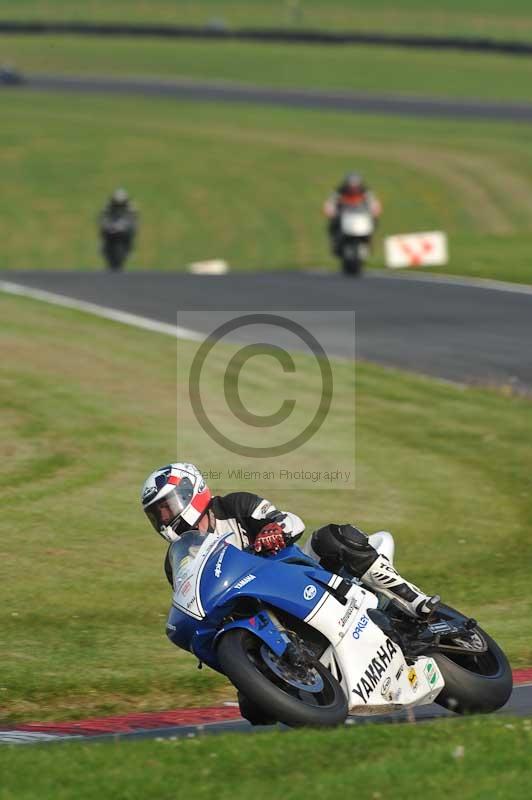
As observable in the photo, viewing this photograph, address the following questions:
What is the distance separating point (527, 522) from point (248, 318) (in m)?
11.7

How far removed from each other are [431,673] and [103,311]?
19242 mm

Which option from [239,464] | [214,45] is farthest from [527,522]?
[214,45]

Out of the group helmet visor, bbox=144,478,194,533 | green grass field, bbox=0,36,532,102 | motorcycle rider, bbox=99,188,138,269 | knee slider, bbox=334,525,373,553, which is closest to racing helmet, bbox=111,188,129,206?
motorcycle rider, bbox=99,188,138,269

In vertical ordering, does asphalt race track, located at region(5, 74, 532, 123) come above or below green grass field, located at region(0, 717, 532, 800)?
above

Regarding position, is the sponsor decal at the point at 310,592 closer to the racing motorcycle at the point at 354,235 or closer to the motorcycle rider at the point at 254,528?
the motorcycle rider at the point at 254,528

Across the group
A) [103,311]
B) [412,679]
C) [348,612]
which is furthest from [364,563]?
[103,311]

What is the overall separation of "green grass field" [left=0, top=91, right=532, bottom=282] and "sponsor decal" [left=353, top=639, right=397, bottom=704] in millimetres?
24486

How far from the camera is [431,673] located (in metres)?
8.21

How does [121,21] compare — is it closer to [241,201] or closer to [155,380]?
[241,201]

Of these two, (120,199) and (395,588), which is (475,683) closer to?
(395,588)

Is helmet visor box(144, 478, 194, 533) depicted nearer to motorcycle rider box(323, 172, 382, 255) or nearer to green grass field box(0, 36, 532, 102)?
motorcycle rider box(323, 172, 382, 255)

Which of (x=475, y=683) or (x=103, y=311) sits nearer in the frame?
(x=475, y=683)

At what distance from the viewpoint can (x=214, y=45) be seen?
7738 centimetres

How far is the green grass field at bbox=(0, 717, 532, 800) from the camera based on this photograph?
6816 millimetres
